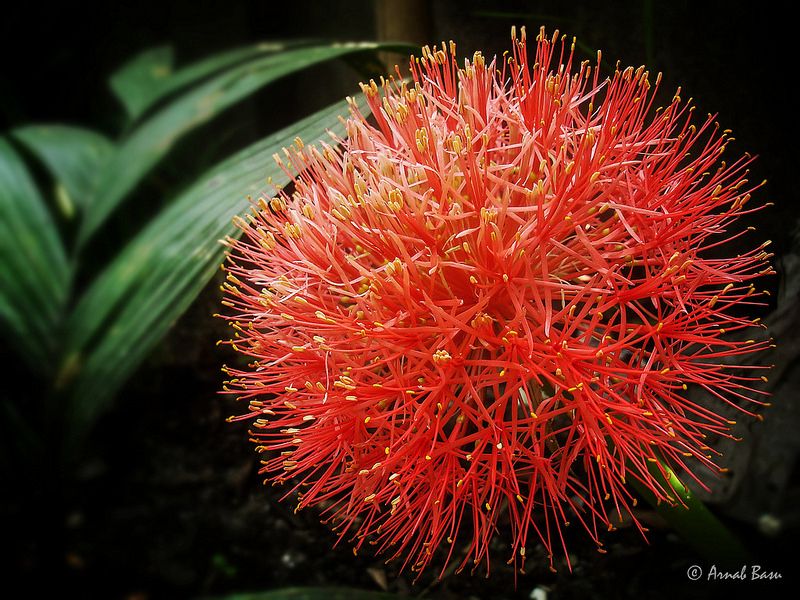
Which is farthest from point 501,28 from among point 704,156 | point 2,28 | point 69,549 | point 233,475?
point 69,549

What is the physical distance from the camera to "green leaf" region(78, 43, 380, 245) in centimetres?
73

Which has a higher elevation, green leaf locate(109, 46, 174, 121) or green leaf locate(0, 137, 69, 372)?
green leaf locate(109, 46, 174, 121)

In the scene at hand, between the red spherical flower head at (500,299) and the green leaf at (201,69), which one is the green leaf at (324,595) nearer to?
the red spherical flower head at (500,299)

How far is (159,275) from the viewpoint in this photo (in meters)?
0.66

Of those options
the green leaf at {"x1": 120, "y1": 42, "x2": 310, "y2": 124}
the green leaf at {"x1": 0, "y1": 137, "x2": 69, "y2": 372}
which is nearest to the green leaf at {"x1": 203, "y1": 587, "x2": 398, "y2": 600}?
the green leaf at {"x1": 0, "y1": 137, "x2": 69, "y2": 372}

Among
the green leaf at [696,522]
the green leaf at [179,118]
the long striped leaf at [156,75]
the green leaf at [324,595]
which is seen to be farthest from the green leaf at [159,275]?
the green leaf at [696,522]

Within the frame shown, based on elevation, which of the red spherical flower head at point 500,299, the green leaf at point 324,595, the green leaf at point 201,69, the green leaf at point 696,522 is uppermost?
the green leaf at point 201,69

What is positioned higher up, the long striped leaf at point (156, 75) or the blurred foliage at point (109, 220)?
the long striped leaf at point (156, 75)

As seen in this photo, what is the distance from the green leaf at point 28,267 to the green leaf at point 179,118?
7 centimetres

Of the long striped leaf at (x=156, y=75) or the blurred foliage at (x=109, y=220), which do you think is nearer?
the blurred foliage at (x=109, y=220)

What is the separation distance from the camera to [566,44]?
57 cm

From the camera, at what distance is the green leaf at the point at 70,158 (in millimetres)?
946

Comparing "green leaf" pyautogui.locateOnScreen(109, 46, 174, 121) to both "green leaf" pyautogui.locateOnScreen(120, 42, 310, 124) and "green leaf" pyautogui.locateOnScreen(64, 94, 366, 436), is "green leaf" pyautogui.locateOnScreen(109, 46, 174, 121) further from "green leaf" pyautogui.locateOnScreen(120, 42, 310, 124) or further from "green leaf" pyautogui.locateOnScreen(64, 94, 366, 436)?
"green leaf" pyautogui.locateOnScreen(64, 94, 366, 436)

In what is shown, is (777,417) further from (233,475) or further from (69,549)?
(69,549)
